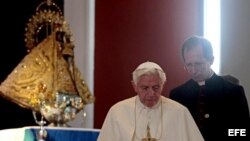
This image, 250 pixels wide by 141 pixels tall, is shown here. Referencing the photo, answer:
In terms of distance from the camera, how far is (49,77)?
229 inches

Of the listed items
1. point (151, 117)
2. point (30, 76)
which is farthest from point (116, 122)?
point (30, 76)

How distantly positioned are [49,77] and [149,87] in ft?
8.63

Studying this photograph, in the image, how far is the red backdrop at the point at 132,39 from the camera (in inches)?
249

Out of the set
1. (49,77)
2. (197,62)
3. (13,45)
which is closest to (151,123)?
(197,62)

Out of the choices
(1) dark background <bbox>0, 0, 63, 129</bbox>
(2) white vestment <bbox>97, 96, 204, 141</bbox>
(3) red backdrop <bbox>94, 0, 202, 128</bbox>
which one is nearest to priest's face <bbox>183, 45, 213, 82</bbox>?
(2) white vestment <bbox>97, 96, 204, 141</bbox>

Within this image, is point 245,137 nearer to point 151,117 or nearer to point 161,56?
point 151,117

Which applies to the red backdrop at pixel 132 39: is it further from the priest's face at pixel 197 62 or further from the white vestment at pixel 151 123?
the white vestment at pixel 151 123

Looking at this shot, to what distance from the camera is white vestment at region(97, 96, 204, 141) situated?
3410mm

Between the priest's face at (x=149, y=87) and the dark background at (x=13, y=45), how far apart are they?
9.56ft

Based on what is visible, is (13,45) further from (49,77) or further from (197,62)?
(197,62)

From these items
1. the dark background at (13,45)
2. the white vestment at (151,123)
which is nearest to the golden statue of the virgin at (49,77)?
the dark background at (13,45)

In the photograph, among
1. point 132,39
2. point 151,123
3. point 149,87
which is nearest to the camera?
point 149,87

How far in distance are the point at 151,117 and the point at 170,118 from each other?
0.37 ft

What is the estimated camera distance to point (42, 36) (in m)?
6.22
